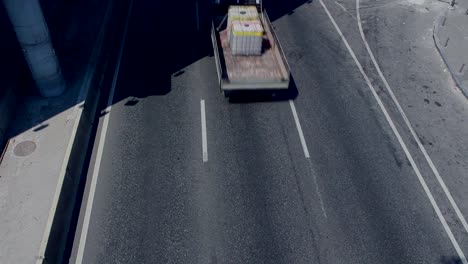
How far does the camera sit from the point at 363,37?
23.3 m

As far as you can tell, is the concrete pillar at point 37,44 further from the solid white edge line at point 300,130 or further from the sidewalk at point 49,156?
the solid white edge line at point 300,130

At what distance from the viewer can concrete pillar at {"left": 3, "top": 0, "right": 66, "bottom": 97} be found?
47.7ft

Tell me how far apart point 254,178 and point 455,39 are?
56.2 ft

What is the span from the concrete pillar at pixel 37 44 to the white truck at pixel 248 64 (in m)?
7.39

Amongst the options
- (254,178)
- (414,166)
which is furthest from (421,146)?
(254,178)

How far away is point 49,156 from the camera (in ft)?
48.1

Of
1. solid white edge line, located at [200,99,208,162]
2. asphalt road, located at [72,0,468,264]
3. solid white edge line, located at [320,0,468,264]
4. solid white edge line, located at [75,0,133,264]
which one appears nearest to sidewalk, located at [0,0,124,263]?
solid white edge line, located at [75,0,133,264]

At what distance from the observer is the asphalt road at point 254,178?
12828 millimetres

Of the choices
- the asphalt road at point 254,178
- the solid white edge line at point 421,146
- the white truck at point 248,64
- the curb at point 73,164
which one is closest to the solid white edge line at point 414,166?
the asphalt road at point 254,178

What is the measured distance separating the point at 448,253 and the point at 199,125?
35.4ft

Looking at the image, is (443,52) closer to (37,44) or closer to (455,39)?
(455,39)

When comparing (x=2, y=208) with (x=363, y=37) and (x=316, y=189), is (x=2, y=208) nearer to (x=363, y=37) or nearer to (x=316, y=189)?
(x=316, y=189)

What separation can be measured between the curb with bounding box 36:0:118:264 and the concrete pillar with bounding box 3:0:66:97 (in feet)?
4.41

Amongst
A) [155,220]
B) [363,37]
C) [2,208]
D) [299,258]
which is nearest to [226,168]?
[155,220]
